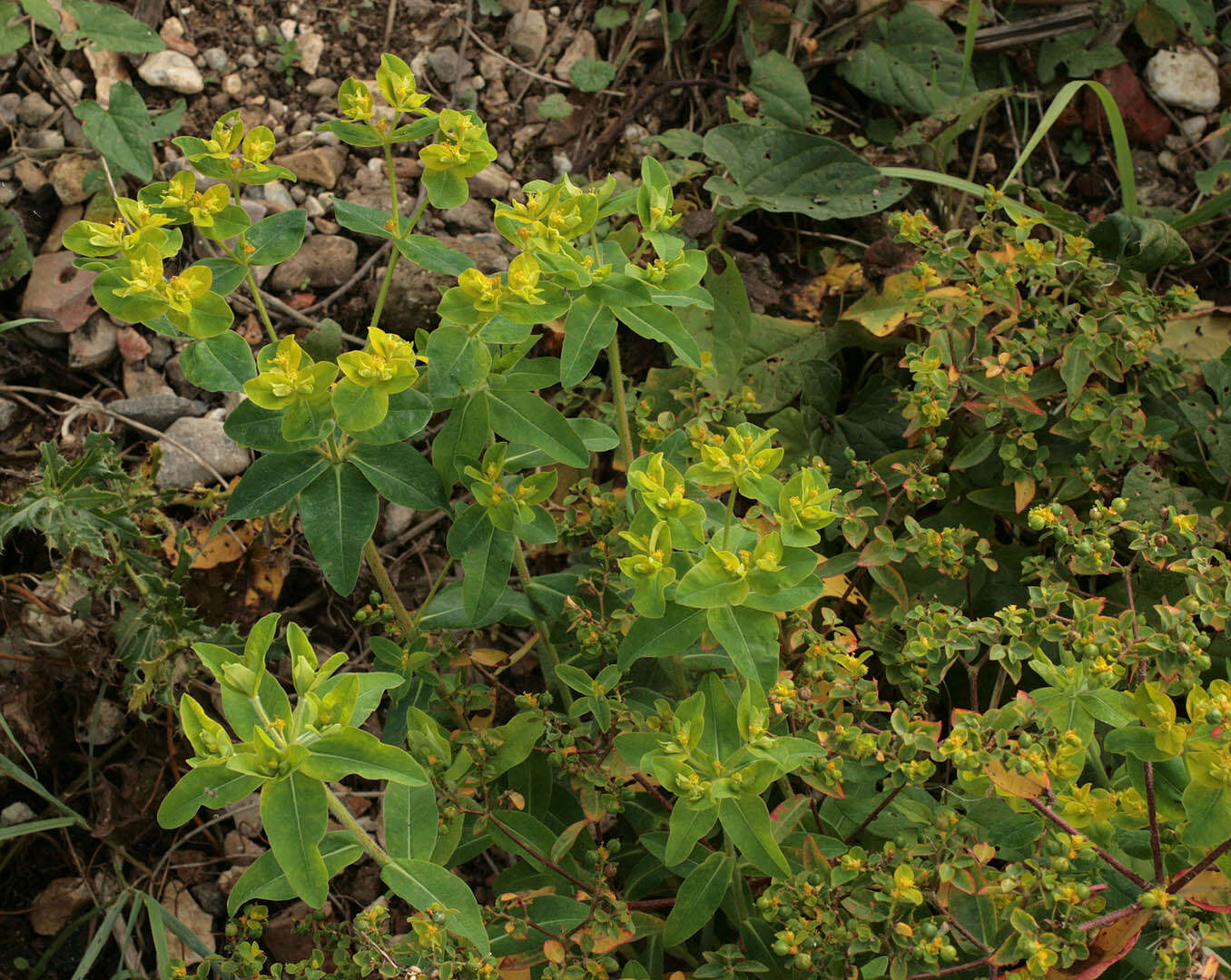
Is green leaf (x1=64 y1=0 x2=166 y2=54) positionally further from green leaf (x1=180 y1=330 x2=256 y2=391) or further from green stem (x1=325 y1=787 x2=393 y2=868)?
green stem (x1=325 y1=787 x2=393 y2=868)

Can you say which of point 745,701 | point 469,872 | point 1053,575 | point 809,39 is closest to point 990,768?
point 745,701

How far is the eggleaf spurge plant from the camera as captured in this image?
182cm

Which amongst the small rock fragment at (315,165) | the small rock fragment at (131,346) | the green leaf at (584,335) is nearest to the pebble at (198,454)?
the small rock fragment at (131,346)

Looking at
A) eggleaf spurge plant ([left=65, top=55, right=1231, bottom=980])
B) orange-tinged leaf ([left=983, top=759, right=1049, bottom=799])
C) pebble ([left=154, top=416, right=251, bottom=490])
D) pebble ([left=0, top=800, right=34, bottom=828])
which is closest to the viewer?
eggleaf spurge plant ([left=65, top=55, right=1231, bottom=980])

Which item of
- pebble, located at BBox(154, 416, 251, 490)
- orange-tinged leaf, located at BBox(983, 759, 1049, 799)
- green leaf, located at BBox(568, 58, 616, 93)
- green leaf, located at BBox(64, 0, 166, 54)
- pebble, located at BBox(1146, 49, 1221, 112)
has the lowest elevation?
pebble, located at BBox(154, 416, 251, 490)

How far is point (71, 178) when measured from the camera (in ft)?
11.1

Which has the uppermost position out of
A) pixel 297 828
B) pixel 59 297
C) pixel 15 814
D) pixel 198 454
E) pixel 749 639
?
pixel 749 639

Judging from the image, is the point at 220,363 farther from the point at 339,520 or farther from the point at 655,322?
the point at 655,322

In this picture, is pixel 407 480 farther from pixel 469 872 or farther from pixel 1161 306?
pixel 1161 306

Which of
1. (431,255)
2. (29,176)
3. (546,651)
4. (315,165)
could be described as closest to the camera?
(431,255)

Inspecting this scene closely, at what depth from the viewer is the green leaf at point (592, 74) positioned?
3746 mm

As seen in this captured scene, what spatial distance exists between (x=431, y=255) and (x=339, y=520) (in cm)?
57

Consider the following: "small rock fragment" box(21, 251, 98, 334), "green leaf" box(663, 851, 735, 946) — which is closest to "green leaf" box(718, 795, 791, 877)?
"green leaf" box(663, 851, 735, 946)

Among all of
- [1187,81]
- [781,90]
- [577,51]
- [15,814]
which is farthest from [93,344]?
[1187,81]
